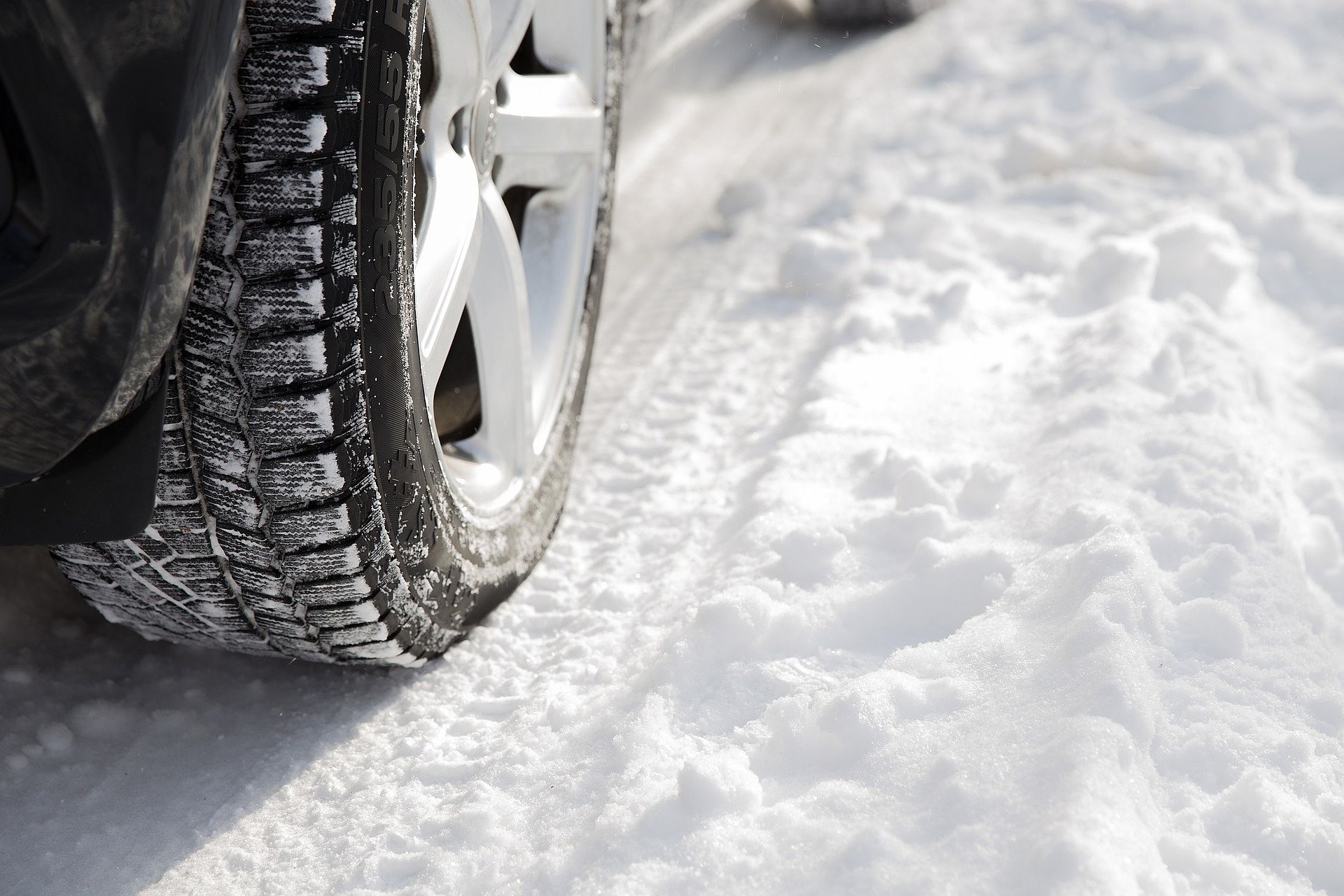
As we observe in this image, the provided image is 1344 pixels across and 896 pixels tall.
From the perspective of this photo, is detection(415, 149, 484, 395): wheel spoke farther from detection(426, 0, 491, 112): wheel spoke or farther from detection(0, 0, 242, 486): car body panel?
detection(0, 0, 242, 486): car body panel

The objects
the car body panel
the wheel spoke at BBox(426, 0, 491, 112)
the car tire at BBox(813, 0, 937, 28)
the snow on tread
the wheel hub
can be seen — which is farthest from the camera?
the car tire at BBox(813, 0, 937, 28)

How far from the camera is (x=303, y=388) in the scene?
37.1 inches

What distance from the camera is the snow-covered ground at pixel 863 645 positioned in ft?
3.40

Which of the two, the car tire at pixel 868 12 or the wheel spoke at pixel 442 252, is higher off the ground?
the wheel spoke at pixel 442 252

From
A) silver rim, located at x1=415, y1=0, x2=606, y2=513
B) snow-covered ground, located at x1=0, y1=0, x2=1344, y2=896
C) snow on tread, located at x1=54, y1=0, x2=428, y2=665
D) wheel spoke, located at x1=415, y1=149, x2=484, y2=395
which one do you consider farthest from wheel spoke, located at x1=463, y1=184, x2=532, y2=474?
snow on tread, located at x1=54, y1=0, x2=428, y2=665

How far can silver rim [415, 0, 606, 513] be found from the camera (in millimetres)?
1222

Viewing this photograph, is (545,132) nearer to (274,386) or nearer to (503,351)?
(503,351)

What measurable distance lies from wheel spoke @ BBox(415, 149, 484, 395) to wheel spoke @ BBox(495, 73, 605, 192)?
6.8 inches

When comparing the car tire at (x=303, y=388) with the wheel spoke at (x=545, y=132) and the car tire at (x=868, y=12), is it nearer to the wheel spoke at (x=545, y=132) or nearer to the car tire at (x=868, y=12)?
the wheel spoke at (x=545, y=132)

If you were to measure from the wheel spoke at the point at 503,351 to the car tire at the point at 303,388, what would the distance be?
0.92 ft

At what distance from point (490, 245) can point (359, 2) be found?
51 centimetres

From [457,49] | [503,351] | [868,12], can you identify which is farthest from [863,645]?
[868,12]

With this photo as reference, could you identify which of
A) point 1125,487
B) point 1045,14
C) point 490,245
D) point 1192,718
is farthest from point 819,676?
point 1045,14

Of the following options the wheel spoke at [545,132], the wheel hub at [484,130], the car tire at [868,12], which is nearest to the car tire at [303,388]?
the wheel hub at [484,130]
